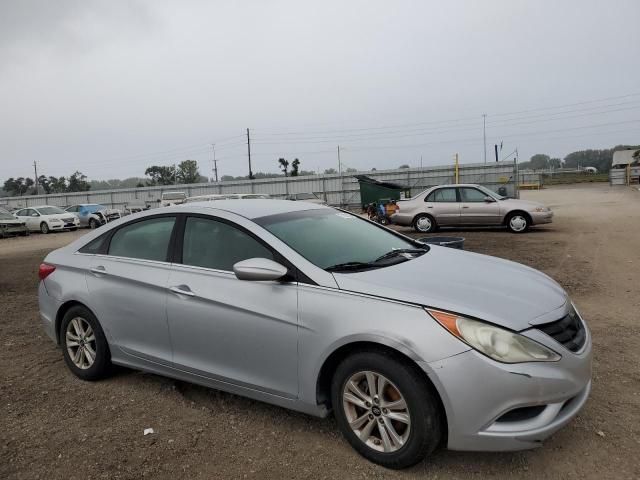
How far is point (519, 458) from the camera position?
288 centimetres

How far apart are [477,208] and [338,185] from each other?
20.7 metres

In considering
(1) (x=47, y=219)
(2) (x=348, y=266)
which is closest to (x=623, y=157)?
(1) (x=47, y=219)

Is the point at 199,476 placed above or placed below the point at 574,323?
below

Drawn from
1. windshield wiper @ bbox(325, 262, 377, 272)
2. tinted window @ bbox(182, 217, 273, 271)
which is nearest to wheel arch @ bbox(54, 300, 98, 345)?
tinted window @ bbox(182, 217, 273, 271)

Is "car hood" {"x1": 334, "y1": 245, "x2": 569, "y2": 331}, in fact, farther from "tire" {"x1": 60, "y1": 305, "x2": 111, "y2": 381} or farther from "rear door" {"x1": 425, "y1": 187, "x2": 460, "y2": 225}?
"rear door" {"x1": 425, "y1": 187, "x2": 460, "y2": 225}

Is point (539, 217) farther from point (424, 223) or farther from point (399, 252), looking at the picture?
point (399, 252)

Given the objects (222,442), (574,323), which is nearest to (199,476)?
(222,442)

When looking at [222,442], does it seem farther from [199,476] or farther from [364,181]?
[364,181]

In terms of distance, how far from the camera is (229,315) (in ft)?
10.9

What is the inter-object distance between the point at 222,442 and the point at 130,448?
1.89 feet

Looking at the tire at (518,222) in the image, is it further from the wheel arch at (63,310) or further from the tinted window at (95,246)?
the wheel arch at (63,310)

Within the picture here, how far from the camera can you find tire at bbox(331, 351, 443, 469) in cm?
264

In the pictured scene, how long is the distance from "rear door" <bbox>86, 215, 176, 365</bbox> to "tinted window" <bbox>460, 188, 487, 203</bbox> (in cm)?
1222

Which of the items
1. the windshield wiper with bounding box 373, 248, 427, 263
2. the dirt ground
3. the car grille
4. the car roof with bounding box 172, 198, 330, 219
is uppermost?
the car roof with bounding box 172, 198, 330, 219
